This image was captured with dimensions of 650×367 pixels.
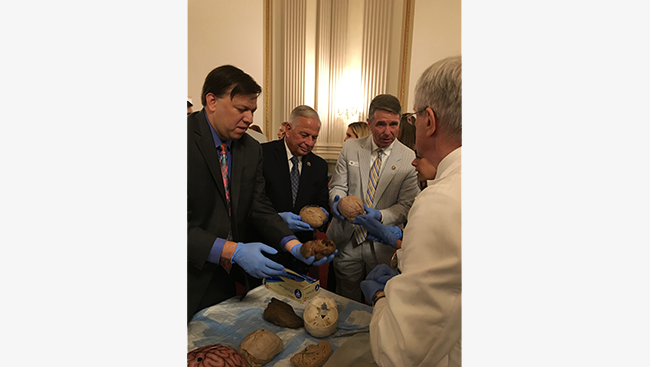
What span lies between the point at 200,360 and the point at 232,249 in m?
0.37

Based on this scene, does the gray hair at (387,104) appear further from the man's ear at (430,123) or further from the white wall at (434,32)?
the man's ear at (430,123)

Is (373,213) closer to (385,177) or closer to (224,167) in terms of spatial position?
(385,177)

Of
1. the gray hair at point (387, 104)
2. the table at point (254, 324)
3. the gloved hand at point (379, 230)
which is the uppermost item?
the gray hair at point (387, 104)

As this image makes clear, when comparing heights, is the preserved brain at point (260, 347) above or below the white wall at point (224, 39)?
below

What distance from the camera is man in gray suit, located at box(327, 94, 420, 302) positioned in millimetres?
1297

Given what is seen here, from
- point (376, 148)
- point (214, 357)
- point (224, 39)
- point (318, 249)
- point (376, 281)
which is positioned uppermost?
point (224, 39)

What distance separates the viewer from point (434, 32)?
3.14 ft

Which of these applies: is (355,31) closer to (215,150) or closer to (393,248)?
(215,150)

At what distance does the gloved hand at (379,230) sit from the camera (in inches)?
53.7

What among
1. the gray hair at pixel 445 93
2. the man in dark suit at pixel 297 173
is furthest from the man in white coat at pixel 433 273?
the man in dark suit at pixel 297 173

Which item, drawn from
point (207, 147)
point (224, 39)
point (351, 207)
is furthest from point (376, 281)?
point (224, 39)

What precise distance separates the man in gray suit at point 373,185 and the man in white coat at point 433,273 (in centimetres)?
39

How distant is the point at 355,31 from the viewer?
4.05ft

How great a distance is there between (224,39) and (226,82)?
0.44 feet
